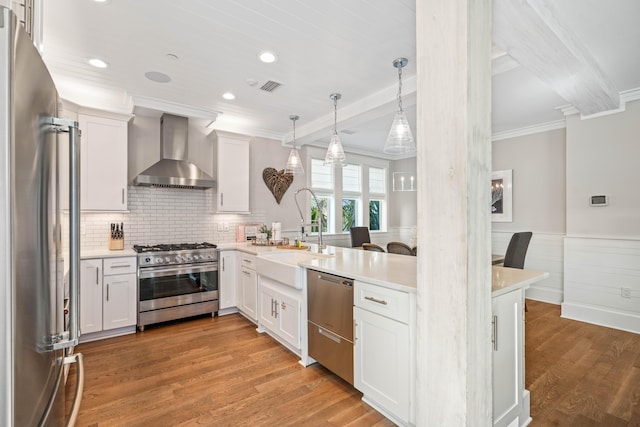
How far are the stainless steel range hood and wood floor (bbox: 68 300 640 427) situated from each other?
1.76 metres

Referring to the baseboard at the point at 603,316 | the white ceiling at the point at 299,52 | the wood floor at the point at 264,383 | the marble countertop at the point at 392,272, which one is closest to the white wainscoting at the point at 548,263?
the baseboard at the point at 603,316

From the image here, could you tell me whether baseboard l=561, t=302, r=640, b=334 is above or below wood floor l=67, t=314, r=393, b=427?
above

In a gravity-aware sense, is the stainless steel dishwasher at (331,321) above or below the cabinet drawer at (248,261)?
below

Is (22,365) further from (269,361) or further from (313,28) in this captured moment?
(313,28)

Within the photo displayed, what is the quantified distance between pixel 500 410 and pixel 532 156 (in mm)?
4236

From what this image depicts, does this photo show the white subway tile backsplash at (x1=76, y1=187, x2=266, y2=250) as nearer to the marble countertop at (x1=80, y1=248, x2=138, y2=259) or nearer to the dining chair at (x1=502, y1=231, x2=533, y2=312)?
the marble countertop at (x1=80, y1=248, x2=138, y2=259)

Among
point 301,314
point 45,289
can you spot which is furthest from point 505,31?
point 45,289

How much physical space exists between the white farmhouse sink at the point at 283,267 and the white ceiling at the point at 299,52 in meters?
1.79

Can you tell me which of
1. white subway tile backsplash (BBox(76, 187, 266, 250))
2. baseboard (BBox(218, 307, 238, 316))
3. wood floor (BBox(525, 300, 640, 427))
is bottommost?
wood floor (BBox(525, 300, 640, 427))

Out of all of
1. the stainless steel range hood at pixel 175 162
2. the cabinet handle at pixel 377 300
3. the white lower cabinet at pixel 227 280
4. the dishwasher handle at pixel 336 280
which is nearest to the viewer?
the cabinet handle at pixel 377 300

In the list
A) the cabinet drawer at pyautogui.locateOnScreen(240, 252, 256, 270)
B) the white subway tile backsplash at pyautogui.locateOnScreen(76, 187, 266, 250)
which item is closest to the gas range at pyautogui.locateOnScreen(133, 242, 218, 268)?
the white subway tile backsplash at pyautogui.locateOnScreen(76, 187, 266, 250)

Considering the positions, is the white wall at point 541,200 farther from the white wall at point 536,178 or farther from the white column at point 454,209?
the white column at point 454,209

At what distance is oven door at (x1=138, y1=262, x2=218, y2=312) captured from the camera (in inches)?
134

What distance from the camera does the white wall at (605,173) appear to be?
11.3 feet
